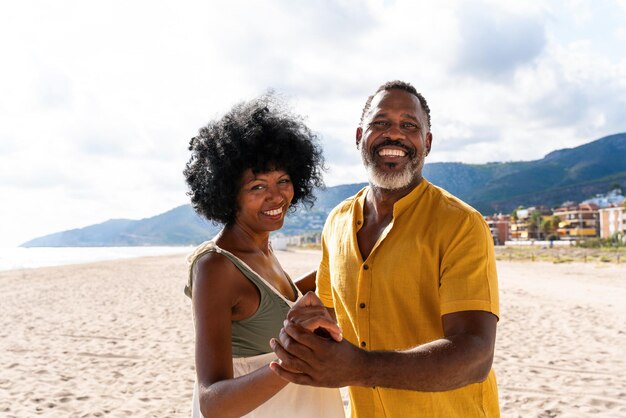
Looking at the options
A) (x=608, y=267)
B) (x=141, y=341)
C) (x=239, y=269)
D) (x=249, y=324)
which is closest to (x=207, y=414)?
(x=249, y=324)

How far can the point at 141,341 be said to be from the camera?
10211 mm

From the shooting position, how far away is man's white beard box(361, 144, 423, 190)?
→ 2193 millimetres

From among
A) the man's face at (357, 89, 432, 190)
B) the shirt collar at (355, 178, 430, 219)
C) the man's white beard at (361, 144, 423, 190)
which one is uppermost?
the man's face at (357, 89, 432, 190)

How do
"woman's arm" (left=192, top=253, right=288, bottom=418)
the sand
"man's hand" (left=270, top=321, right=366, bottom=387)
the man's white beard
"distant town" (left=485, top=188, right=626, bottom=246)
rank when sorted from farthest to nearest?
"distant town" (left=485, top=188, right=626, bottom=246) < the sand < the man's white beard < "woman's arm" (left=192, top=253, right=288, bottom=418) < "man's hand" (left=270, top=321, right=366, bottom=387)

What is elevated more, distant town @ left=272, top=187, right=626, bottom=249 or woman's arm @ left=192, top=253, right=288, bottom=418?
distant town @ left=272, top=187, right=626, bottom=249

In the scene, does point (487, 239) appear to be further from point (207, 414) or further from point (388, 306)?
point (207, 414)

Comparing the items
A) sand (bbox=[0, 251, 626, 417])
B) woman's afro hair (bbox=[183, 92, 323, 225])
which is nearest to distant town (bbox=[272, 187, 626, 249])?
sand (bbox=[0, 251, 626, 417])

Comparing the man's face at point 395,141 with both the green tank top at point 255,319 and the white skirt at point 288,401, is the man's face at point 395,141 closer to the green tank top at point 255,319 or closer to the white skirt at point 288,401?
the green tank top at point 255,319

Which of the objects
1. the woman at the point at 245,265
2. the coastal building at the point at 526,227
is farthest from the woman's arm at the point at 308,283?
the coastal building at the point at 526,227

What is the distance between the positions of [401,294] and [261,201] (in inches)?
27.8

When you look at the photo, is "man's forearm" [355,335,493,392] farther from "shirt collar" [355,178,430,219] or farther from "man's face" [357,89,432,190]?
"man's face" [357,89,432,190]

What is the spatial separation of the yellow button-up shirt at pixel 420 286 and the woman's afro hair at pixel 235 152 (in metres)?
0.55

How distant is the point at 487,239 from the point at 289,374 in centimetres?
80

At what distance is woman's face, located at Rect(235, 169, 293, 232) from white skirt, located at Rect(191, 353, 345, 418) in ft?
1.79
